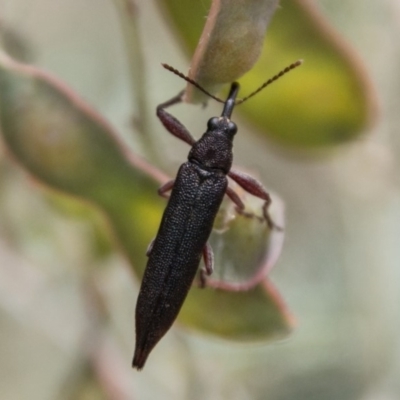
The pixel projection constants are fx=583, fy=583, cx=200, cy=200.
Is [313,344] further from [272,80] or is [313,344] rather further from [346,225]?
[272,80]

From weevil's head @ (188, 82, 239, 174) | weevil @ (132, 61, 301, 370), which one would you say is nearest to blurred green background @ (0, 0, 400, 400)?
weevil's head @ (188, 82, 239, 174)

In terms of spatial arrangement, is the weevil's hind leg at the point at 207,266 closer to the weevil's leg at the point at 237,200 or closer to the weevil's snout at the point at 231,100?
the weevil's leg at the point at 237,200

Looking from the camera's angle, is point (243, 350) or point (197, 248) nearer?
point (197, 248)

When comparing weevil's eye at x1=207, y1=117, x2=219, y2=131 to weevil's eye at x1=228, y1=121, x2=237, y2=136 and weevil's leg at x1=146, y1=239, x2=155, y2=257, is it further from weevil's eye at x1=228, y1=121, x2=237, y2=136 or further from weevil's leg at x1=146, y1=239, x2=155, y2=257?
weevil's leg at x1=146, y1=239, x2=155, y2=257

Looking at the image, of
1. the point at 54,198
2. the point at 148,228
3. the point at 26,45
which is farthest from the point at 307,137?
the point at 26,45

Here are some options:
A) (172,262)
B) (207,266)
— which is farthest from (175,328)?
(207,266)

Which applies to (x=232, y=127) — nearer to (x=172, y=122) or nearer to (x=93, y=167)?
(x=172, y=122)
